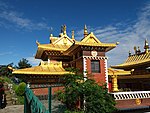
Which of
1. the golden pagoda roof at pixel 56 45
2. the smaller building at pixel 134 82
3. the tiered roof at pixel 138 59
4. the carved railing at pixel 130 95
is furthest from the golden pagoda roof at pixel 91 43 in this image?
the tiered roof at pixel 138 59

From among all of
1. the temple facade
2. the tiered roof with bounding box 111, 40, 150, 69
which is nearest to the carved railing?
the temple facade

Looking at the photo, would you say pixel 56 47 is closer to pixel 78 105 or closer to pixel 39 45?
pixel 39 45

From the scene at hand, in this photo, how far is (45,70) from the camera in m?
16.5

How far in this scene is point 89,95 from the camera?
37.1 ft

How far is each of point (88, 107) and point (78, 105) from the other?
2.89ft

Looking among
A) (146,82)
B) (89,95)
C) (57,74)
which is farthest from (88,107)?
(146,82)

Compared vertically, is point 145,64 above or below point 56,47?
below

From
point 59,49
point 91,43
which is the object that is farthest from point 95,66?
point 59,49

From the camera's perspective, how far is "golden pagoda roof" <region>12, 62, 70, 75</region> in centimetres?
1539

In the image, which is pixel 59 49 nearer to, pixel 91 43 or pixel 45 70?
pixel 45 70

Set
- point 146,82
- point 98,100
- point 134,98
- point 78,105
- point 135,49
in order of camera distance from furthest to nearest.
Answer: point 135,49, point 146,82, point 134,98, point 78,105, point 98,100

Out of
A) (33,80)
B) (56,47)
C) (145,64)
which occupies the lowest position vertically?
(33,80)

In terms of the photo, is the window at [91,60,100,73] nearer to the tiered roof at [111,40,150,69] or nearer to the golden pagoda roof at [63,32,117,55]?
the golden pagoda roof at [63,32,117,55]

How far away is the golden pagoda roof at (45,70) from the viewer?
1539 cm
